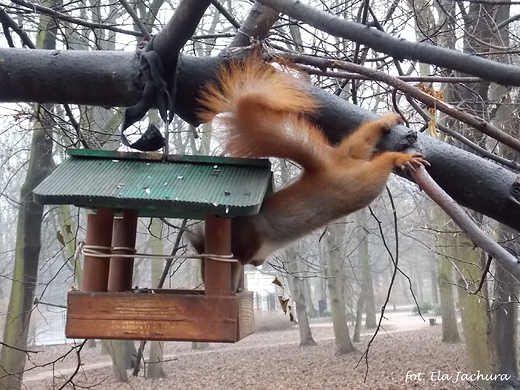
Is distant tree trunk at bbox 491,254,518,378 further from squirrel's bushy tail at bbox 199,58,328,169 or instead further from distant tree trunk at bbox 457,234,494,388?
squirrel's bushy tail at bbox 199,58,328,169

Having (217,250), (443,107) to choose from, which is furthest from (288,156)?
(443,107)

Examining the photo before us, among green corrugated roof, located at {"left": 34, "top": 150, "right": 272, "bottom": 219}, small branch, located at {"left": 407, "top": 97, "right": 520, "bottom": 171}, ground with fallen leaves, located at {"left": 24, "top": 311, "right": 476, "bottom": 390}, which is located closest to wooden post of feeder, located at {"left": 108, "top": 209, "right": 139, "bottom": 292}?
green corrugated roof, located at {"left": 34, "top": 150, "right": 272, "bottom": 219}

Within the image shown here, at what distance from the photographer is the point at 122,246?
202 cm

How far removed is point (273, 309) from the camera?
2741 cm

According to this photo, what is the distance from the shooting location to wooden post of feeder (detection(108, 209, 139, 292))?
201 centimetres

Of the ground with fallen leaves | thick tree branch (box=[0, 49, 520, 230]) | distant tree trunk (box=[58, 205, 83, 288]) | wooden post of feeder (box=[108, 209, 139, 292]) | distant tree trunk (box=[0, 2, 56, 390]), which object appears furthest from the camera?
the ground with fallen leaves

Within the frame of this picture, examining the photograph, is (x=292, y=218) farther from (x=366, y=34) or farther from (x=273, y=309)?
(x=273, y=309)

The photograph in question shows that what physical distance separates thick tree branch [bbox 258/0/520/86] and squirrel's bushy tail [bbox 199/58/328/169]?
0.55 m

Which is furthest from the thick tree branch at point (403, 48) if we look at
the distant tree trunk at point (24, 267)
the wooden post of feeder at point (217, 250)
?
the distant tree trunk at point (24, 267)

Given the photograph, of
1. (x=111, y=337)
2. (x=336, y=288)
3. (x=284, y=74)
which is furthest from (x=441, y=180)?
(x=336, y=288)

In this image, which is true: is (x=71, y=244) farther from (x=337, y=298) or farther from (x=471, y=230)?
(x=471, y=230)

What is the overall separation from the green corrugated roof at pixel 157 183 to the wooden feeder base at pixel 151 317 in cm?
29

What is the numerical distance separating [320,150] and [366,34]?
0.72 meters

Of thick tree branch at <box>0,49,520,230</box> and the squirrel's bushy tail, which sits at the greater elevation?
thick tree branch at <box>0,49,520,230</box>
